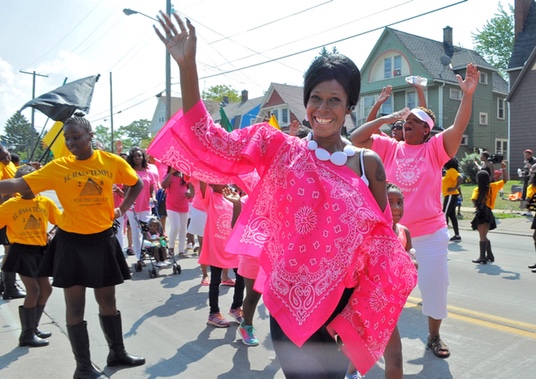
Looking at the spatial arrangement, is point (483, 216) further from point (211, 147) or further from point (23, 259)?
point (211, 147)

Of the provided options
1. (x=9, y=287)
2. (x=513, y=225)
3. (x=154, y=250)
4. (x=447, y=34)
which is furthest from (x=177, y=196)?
(x=447, y=34)

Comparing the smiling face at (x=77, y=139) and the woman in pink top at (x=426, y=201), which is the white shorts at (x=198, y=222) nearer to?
the smiling face at (x=77, y=139)

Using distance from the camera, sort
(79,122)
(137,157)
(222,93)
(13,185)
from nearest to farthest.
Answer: (13,185), (79,122), (137,157), (222,93)

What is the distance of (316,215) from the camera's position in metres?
2.03

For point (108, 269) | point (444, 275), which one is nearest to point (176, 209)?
point (108, 269)

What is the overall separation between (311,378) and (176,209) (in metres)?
7.01

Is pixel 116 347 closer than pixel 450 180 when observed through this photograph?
Yes

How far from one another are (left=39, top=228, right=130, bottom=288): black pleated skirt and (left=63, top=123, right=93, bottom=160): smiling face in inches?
25.4

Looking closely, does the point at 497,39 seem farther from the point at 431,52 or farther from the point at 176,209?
the point at 176,209

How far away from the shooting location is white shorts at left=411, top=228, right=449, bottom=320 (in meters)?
4.05

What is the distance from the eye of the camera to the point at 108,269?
391cm

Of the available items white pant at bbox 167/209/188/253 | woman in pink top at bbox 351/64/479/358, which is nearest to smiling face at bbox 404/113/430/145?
woman in pink top at bbox 351/64/479/358

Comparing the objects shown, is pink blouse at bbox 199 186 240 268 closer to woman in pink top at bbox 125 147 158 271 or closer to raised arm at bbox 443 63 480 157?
raised arm at bbox 443 63 480 157

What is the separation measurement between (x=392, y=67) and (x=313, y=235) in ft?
111
